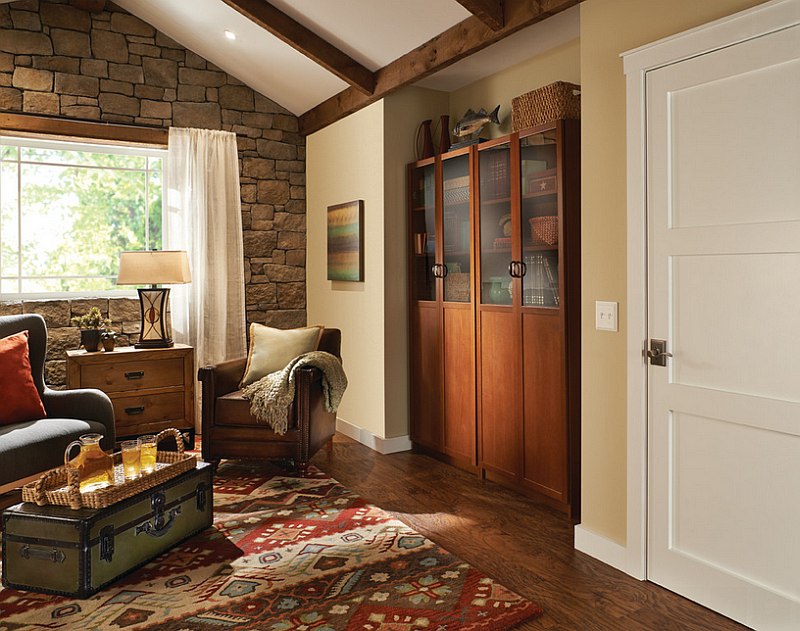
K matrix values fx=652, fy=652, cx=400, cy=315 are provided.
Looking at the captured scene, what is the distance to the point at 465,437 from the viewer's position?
13.4 ft

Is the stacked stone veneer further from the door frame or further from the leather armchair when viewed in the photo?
the door frame

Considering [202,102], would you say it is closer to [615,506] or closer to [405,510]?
[405,510]

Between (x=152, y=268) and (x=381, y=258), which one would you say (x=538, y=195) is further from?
(x=152, y=268)

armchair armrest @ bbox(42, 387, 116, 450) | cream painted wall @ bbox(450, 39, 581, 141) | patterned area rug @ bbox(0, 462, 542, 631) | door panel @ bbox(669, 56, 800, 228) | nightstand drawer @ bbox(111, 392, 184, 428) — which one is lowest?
patterned area rug @ bbox(0, 462, 542, 631)

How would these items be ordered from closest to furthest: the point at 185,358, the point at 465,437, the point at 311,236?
1. the point at 465,437
2. the point at 185,358
3. the point at 311,236

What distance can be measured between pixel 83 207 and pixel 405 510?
12.0 feet

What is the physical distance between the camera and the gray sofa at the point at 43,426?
3.12 metres

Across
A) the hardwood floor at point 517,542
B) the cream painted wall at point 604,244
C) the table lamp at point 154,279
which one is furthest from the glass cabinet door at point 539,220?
the table lamp at point 154,279

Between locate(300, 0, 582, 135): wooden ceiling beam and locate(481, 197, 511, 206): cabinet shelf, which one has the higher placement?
locate(300, 0, 582, 135): wooden ceiling beam

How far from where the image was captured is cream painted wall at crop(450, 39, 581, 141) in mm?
3758

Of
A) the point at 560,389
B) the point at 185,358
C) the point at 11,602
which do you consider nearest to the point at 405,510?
the point at 560,389

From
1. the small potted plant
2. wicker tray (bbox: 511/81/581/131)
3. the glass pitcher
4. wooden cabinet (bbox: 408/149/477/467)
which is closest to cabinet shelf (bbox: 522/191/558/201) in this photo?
wicker tray (bbox: 511/81/581/131)

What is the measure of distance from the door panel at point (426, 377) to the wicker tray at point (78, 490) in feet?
6.21

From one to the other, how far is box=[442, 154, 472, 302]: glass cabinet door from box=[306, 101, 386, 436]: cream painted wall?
523mm
